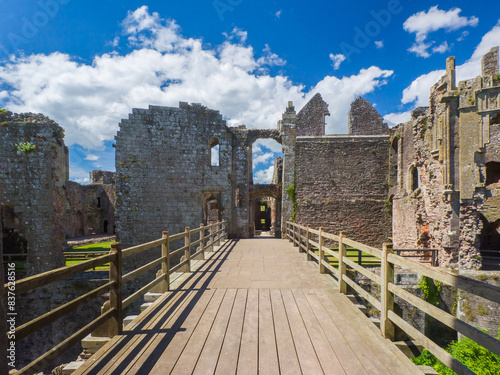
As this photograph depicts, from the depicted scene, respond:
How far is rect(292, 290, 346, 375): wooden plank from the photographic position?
2.70 m

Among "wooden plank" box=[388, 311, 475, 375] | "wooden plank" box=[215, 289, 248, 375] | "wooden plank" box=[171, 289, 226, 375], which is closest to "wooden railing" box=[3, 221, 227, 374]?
"wooden plank" box=[171, 289, 226, 375]

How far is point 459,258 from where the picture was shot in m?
10.7

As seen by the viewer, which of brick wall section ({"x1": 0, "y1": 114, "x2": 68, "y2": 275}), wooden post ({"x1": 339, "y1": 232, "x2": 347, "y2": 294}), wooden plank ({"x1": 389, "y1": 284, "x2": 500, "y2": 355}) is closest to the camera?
wooden plank ({"x1": 389, "y1": 284, "x2": 500, "y2": 355})

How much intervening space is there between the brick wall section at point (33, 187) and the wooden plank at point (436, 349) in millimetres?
13713

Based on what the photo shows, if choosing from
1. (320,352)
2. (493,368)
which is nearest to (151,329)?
(320,352)

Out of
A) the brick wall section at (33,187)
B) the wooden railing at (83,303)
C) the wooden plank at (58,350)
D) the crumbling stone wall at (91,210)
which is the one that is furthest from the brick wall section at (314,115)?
the wooden plank at (58,350)

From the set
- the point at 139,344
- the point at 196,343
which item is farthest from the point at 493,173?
the point at 139,344

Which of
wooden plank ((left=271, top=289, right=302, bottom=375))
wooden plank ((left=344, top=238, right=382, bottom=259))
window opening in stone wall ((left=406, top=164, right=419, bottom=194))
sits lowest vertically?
wooden plank ((left=271, top=289, right=302, bottom=375))

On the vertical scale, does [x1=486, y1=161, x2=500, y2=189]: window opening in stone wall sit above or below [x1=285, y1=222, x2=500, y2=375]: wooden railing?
above

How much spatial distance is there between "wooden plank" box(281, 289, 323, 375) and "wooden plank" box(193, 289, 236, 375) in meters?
0.91

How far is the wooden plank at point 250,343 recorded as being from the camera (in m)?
2.68

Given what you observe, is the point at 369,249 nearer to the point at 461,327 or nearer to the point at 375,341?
the point at 375,341

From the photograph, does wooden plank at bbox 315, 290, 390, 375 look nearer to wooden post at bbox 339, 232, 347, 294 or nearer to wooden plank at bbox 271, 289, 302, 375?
wooden post at bbox 339, 232, 347, 294

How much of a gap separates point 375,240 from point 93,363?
52.5ft
